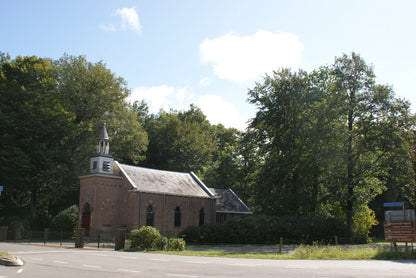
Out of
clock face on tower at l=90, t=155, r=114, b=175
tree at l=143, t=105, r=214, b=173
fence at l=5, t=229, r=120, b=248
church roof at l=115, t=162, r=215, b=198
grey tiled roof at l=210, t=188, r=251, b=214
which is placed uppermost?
tree at l=143, t=105, r=214, b=173

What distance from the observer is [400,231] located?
23.1 m

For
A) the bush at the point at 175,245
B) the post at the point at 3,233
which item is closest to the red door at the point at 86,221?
the post at the point at 3,233

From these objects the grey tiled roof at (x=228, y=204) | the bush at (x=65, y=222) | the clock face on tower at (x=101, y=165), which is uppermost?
the clock face on tower at (x=101, y=165)

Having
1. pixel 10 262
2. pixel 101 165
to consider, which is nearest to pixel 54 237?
pixel 101 165

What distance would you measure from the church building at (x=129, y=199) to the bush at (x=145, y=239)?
11275 mm

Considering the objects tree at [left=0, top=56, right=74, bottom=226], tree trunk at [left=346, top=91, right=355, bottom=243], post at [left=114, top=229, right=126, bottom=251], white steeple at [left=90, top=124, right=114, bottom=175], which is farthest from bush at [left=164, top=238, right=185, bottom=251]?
tree at [left=0, top=56, right=74, bottom=226]

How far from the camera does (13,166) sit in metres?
42.8

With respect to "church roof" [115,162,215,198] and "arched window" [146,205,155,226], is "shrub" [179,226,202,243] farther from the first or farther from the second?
"church roof" [115,162,215,198]

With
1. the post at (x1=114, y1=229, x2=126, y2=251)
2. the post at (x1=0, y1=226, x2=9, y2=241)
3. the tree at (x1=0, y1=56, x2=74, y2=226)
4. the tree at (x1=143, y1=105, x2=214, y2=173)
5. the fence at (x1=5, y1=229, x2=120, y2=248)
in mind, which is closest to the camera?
the post at (x1=114, y1=229, x2=126, y2=251)

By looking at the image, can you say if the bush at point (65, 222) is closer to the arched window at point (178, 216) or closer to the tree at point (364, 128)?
the arched window at point (178, 216)

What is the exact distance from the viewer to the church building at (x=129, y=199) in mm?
39531

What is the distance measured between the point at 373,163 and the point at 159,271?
110ft

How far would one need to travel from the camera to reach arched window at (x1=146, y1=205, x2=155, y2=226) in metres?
40.9

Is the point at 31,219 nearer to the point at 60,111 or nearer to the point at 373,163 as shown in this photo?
the point at 60,111
